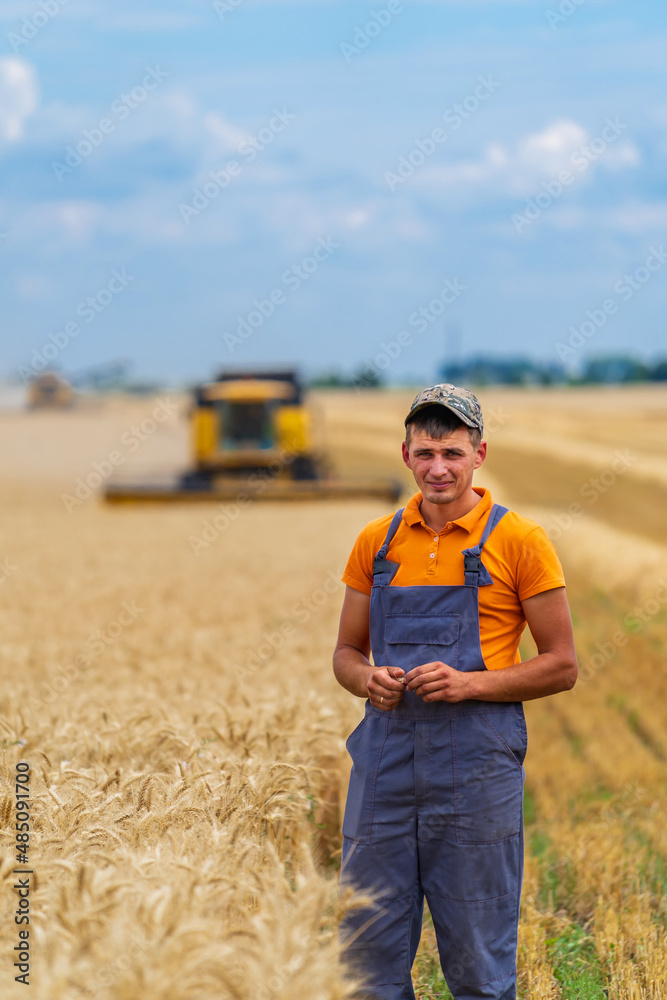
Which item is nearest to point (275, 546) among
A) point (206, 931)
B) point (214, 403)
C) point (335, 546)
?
point (335, 546)

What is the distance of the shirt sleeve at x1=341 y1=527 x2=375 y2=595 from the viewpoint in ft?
10.8

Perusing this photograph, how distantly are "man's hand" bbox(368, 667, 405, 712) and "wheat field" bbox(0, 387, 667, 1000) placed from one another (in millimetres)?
468

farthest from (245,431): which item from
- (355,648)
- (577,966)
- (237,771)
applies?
(355,648)

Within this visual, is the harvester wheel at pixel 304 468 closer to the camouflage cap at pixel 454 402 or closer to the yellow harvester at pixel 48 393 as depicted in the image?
the camouflage cap at pixel 454 402

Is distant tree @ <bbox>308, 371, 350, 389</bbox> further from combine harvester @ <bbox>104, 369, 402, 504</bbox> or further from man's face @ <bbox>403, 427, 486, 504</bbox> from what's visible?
man's face @ <bbox>403, 427, 486, 504</bbox>

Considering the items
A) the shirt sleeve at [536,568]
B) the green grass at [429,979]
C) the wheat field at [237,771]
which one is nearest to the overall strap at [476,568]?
the shirt sleeve at [536,568]

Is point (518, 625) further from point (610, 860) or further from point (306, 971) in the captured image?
point (610, 860)

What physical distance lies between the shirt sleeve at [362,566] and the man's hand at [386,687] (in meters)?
0.33

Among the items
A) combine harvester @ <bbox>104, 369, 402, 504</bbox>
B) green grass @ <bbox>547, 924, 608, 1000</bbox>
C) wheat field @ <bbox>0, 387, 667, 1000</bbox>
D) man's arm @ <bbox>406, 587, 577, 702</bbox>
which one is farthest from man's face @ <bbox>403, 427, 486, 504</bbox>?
combine harvester @ <bbox>104, 369, 402, 504</bbox>

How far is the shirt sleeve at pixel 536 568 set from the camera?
3.07m

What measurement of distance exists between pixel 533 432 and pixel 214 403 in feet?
105

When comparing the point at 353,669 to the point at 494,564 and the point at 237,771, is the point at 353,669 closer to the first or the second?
the point at 494,564

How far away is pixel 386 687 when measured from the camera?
10.00 feet

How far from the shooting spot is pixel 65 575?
12352mm
